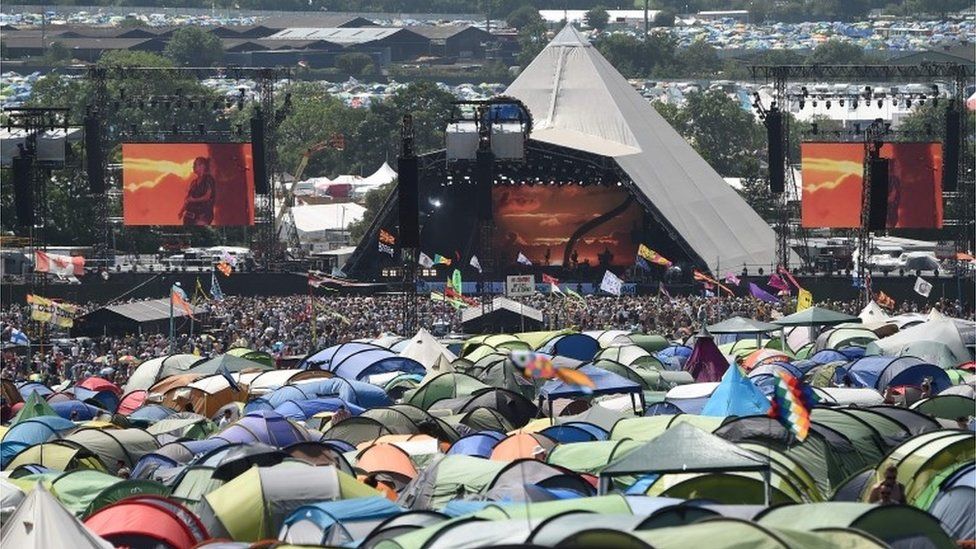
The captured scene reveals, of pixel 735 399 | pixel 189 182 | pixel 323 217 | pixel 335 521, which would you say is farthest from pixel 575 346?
pixel 323 217

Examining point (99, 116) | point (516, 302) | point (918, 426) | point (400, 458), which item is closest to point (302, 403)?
point (400, 458)

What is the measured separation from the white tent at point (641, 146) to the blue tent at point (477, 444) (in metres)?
30.0

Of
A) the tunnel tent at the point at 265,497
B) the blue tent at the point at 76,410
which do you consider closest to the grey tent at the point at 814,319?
the blue tent at the point at 76,410

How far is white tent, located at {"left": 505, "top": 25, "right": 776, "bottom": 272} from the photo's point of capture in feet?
181

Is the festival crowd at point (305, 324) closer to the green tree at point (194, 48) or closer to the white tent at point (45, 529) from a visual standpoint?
the white tent at point (45, 529)

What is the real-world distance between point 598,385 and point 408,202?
1433cm

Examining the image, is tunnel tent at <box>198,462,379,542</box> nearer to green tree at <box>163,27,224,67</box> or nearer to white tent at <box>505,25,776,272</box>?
white tent at <box>505,25,776,272</box>

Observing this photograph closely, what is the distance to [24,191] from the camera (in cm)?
4150

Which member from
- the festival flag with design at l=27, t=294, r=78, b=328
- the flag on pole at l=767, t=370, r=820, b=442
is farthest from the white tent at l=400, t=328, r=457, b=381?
the flag on pole at l=767, t=370, r=820, b=442

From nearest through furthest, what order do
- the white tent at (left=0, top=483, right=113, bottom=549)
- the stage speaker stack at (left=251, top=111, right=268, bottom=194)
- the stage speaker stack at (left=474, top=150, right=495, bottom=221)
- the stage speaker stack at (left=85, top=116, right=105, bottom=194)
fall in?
the white tent at (left=0, top=483, right=113, bottom=549), the stage speaker stack at (left=474, top=150, right=495, bottom=221), the stage speaker stack at (left=85, top=116, right=105, bottom=194), the stage speaker stack at (left=251, top=111, right=268, bottom=194)

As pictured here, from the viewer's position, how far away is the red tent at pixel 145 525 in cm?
1569

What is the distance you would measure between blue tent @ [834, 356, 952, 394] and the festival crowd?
968cm

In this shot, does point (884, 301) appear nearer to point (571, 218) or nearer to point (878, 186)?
point (878, 186)

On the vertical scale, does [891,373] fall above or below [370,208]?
above
